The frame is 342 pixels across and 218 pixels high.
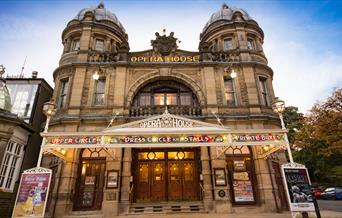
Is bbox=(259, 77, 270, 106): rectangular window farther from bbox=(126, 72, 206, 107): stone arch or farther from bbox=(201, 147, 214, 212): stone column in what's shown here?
bbox=(201, 147, 214, 212): stone column

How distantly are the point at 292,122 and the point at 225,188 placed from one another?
30.9 metres

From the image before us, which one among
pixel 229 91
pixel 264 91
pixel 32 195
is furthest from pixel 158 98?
pixel 32 195

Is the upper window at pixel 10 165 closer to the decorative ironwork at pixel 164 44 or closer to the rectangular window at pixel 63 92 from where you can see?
the rectangular window at pixel 63 92

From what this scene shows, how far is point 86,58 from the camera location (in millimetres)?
15812

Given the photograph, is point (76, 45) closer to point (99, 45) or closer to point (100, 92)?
point (99, 45)

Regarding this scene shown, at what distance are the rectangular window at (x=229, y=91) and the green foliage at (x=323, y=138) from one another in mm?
14111

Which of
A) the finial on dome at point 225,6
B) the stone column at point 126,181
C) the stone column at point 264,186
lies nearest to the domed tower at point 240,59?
the finial on dome at point 225,6

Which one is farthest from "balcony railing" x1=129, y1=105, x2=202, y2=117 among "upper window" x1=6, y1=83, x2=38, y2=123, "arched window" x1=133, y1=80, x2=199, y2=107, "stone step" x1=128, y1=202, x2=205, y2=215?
"upper window" x1=6, y1=83, x2=38, y2=123

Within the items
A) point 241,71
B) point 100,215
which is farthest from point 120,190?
point 241,71

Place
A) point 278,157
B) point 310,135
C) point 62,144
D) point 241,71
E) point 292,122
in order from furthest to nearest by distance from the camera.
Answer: point 292,122 < point 310,135 < point 241,71 < point 278,157 < point 62,144

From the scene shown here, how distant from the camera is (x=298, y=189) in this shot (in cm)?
877

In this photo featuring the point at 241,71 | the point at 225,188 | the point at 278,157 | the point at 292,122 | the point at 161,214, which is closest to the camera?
the point at 161,214

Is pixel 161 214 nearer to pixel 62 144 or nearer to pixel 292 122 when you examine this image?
pixel 62 144

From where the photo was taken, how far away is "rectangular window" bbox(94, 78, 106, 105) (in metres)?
15.0
